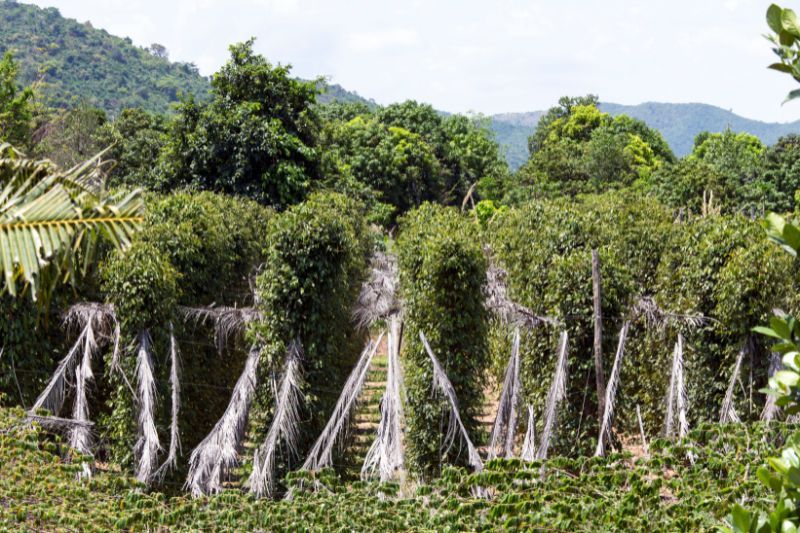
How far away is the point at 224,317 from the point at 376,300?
2.36 meters

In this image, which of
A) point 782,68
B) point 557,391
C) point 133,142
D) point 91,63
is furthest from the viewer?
point 91,63

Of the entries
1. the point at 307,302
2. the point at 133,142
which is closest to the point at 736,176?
the point at 133,142

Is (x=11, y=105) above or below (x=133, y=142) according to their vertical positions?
below

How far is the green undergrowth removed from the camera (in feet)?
23.0

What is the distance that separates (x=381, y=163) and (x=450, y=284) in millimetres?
22408

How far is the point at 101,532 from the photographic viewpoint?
7.34m

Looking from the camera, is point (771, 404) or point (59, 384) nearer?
point (771, 404)

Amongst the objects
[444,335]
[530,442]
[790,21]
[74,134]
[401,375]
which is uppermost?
[74,134]

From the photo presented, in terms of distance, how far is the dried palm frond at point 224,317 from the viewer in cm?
1274

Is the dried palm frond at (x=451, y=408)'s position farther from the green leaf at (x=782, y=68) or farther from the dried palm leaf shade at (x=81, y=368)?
the green leaf at (x=782, y=68)

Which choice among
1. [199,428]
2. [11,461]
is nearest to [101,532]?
[11,461]

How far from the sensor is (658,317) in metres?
12.3

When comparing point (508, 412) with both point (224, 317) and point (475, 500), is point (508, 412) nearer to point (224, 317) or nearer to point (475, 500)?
point (224, 317)

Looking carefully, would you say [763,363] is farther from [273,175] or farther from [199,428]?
[273,175]
